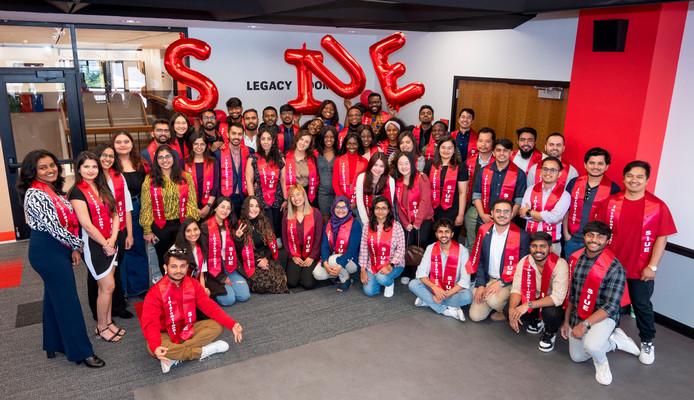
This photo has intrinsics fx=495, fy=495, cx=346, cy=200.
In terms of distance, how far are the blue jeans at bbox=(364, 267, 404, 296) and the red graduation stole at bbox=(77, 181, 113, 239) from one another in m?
2.36

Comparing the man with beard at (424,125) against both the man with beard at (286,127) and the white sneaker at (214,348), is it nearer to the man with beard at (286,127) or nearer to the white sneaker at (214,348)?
the man with beard at (286,127)

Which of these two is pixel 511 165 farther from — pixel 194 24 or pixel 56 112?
pixel 56 112

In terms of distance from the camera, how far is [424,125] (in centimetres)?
639

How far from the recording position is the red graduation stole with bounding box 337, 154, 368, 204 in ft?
17.8

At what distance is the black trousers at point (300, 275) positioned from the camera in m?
4.98

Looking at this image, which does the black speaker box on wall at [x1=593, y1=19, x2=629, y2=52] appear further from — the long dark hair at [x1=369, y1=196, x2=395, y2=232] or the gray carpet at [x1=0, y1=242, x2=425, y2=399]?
the gray carpet at [x1=0, y1=242, x2=425, y2=399]

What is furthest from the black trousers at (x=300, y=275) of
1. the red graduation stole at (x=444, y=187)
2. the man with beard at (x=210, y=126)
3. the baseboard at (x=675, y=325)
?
the baseboard at (x=675, y=325)

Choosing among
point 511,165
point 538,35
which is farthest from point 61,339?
point 538,35

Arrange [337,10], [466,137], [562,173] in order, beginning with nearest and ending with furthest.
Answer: [562,173]
[337,10]
[466,137]

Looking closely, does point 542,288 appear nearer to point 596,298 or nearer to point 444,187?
point 596,298

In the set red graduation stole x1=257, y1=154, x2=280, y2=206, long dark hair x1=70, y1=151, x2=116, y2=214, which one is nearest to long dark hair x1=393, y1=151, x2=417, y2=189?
red graduation stole x1=257, y1=154, x2=280, y2=206

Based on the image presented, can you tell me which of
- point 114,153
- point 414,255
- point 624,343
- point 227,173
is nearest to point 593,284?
point 624,343

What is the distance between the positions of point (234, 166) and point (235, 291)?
1357 mm

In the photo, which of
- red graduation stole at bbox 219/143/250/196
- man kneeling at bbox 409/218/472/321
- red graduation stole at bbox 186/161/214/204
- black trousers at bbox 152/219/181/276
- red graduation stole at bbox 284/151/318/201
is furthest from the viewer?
red graduation stole at bbox 284/151/318/201
